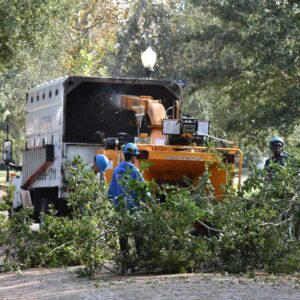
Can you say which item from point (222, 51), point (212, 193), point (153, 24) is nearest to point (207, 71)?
point (222, 51)

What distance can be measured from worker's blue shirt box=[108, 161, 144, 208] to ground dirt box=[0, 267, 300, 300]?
0.98 metres

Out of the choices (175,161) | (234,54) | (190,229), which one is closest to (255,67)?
(234,54)

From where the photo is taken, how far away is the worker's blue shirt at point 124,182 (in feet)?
43.1

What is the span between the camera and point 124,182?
43.2 feet

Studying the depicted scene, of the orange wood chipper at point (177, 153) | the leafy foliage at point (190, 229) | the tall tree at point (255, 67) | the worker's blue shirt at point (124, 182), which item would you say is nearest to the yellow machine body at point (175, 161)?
the orange wood chipper at point (177, 153)

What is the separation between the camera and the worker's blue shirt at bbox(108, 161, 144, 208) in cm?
1315

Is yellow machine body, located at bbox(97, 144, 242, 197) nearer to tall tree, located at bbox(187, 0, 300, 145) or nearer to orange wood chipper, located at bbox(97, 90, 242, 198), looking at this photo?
orange wood chipper, located at bbox(97, 90, 242, 198)

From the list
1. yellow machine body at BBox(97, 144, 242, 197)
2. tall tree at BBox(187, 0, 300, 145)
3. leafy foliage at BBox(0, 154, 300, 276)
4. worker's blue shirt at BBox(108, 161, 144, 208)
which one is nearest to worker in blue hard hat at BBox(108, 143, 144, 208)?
worker's blue shirt at BBox(108, 161, 144, 208)

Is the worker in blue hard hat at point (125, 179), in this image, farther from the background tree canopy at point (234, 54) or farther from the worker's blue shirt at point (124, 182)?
the background tree canopy at point (234, 54)

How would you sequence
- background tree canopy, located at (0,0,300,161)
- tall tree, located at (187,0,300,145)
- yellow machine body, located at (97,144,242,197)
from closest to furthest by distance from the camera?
yellow machine body, located at (97,144,242,197) < tall tree, located at (187,0,300,145) < background tree canopy, located at (0,0,300,161)

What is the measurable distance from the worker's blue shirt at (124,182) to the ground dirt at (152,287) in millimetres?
982

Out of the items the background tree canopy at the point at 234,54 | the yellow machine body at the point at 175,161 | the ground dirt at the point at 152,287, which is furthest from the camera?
the background tree canopy at the point at 234,54

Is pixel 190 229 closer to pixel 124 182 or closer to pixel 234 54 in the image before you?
pixel 124 182

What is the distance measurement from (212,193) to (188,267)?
1.21 m
